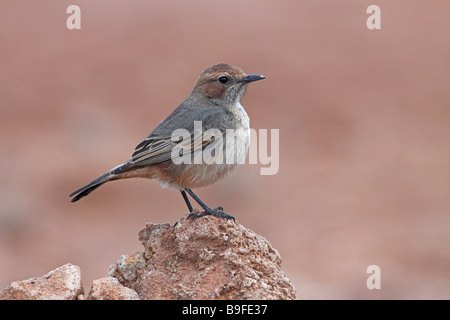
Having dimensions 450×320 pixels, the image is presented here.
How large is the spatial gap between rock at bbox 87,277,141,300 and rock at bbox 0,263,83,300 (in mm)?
155

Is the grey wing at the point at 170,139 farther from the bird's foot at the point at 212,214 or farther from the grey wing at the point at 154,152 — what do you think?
the bird's foot at the point at 212,214

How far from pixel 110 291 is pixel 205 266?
2.76 ft

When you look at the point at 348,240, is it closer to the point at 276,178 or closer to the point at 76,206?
the point at 276,178

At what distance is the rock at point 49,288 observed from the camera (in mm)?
6324

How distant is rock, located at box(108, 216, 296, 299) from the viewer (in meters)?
6.72

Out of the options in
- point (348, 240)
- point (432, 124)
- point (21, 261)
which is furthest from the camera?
point (432, 124)

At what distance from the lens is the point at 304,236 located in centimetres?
2406

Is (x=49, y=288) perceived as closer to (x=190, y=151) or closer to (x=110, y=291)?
(x=110, y=291)

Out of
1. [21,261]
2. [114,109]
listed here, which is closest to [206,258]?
[21,261]

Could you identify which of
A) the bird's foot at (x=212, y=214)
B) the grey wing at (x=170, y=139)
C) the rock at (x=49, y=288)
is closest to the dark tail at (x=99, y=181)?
the grey wing at (x=170, y=139)

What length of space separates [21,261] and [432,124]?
17080mm

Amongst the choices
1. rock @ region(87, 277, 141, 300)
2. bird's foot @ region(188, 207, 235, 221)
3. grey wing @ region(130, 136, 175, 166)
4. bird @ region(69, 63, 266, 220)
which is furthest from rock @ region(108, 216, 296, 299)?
grey wing @ region(130, 136, 175, 166)

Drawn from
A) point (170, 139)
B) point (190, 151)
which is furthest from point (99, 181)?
point (190, 151)

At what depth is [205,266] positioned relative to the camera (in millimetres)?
6922
